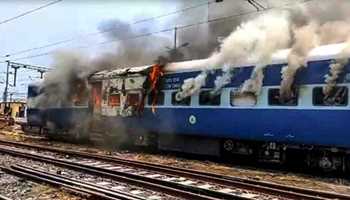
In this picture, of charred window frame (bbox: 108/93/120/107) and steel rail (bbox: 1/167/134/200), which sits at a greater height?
charred window frame (bbox: 108/93/120/107)

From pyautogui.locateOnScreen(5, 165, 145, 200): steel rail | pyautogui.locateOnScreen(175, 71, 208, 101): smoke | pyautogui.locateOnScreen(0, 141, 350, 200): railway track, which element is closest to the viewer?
pyautogui.locateOnScreen(5, 165, 145, 200): steel rail

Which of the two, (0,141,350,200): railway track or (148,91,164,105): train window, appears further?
(148,91,164,105): train window

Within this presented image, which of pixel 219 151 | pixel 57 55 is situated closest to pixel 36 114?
pixel 57 55

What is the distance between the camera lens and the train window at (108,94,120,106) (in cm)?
2070

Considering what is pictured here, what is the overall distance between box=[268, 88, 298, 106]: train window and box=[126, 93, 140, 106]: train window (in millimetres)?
6312

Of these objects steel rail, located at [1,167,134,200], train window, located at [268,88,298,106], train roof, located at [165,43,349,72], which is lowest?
steel rail, located at [1,167,134,200]

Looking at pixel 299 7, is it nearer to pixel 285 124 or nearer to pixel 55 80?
pixel 285 124

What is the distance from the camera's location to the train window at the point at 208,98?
16.4 meters

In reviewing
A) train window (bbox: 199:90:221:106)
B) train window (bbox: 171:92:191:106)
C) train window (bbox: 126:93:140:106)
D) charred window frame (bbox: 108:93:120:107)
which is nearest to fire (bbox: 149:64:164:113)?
train window (bbox: 126:93:140:106)

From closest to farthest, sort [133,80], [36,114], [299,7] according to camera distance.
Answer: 1. [299,7]
2. [133,80]
3. [36,114]

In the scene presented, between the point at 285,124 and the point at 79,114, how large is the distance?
11.6 metres

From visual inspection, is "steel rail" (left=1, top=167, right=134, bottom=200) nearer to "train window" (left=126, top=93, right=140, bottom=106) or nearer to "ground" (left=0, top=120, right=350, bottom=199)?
"ground" (left=0, top=120, right=350, bottom=199)

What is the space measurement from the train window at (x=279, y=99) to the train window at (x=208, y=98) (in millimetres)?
2099

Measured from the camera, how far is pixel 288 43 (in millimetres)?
15922
